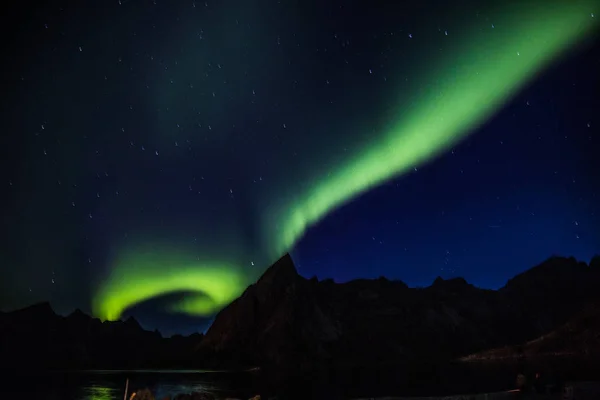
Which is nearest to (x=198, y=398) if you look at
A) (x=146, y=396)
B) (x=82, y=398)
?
(x=146, y=396)

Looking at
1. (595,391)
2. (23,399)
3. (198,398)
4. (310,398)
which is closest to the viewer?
(595,391)

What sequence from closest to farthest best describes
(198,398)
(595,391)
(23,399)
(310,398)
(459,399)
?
(595,391) < (459,399) < (198,398) < (310,398) < (23,399)

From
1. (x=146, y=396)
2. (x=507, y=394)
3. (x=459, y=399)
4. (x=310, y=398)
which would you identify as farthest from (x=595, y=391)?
(x=310, y=398)

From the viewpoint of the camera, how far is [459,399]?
97.0 ft

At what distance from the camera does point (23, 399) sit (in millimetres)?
94938

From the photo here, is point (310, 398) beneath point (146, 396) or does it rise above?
beneath

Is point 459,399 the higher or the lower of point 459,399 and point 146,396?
the lower

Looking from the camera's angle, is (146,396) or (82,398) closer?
(146,396)

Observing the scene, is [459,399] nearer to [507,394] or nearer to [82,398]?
[507,394]

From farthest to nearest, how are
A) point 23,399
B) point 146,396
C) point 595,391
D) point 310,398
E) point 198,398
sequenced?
1. point 23,399
2. point 310,398
3. point 198,398
4. point 146,396
5. point 595,391

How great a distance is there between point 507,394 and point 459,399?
3.36 meters

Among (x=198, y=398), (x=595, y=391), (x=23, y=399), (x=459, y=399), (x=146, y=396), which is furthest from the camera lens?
(x=23, y=399)

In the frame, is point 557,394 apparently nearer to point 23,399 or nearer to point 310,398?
point 310,398

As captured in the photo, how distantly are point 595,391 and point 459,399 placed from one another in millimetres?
8067
